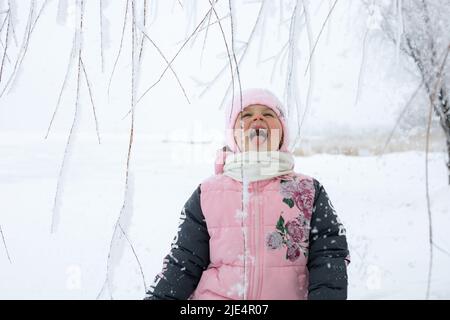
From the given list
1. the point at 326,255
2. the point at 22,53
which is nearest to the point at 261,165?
the point at 326,255

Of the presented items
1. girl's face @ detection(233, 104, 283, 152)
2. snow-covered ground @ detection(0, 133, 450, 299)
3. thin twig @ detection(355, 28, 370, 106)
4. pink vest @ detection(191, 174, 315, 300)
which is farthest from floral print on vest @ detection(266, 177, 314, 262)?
thin twig @ detection(355, 28, 370, 106)

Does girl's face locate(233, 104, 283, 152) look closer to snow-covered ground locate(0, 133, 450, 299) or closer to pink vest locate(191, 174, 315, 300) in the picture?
pink vest locate(191, 174, 315, 300)

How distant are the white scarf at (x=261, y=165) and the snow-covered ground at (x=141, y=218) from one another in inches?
8.8

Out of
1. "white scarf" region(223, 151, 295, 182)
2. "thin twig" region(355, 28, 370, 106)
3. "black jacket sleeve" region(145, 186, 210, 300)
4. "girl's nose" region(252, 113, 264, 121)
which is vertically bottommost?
"black jacket sleeve" region(145, 186, 210, 300)

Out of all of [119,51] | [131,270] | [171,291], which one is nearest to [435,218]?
[131,270]

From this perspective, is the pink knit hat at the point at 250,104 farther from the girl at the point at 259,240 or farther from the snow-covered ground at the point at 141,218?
the snow-covered ground at the point at 141,218

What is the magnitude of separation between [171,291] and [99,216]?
6392mm

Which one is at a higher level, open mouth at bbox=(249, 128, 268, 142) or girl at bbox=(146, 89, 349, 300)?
open mouth at bbox=(249, 128, 268, 142)

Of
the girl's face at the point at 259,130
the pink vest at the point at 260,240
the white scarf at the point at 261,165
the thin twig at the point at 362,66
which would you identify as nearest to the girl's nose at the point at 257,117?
the girl's face at the point at 259,130

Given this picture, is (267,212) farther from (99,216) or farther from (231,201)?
(99,216)

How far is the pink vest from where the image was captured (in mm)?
1306

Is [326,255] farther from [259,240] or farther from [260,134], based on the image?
[260,134]

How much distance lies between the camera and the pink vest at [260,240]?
Answer: 131 centimetres

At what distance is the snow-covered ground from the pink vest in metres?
0.28
